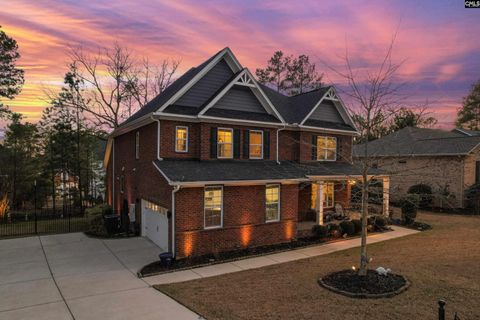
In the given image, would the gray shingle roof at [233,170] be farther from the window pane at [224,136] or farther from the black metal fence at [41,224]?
the black metal fence at [41,224]

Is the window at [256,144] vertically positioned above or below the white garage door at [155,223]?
above

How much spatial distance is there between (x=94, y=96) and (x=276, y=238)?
985 inches

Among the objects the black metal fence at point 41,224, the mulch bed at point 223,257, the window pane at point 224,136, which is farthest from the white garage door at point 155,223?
the black metal fence at point 41,224

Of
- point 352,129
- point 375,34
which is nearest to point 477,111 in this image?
point 352,129

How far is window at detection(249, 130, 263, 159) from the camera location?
1703cm

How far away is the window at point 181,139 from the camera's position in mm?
15181

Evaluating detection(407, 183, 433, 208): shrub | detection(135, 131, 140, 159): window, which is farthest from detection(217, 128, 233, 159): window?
detection(407, 183, 433, 208): shrub

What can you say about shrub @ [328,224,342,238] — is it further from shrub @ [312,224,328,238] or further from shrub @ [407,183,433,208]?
shrub @ [407,183,433,208]

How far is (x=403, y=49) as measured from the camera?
10258 mm

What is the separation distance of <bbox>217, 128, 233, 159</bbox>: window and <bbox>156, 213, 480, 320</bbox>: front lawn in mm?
6609

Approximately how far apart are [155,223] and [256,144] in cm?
688

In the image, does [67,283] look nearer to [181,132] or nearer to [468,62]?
[181,132]

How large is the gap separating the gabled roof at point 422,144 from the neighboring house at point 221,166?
22.5 feet

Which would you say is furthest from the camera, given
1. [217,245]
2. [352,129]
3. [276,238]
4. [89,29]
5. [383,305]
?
[352,129]
